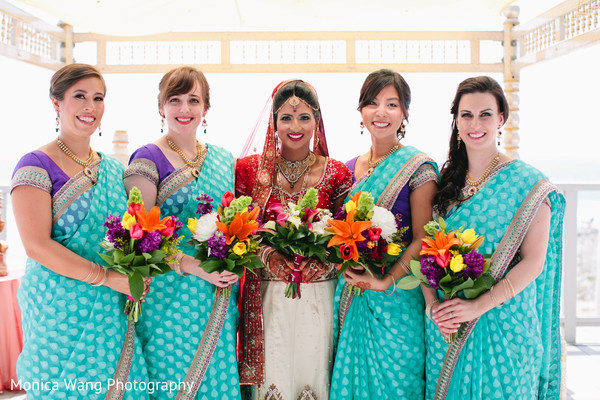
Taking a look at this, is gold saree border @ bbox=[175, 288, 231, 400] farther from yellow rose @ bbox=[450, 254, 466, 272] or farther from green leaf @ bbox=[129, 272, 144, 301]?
yellow rose @ bbox=[450, 254, 466, 272]

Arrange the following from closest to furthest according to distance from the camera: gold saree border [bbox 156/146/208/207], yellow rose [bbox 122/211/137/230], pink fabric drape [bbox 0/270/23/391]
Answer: yellow rose [bbox 122/211/137/230] → gold saree border [bbox 156/146/208/207] → pink fabric drape [bbox 0/270/23/391]

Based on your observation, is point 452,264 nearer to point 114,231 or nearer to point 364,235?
point 364,235

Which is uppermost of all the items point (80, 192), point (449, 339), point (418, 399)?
point (80, 192)

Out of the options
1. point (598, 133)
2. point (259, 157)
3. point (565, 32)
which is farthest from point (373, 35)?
point (598, 133)

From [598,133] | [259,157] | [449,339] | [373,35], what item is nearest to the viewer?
[449,339]

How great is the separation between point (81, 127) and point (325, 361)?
1.39 meters

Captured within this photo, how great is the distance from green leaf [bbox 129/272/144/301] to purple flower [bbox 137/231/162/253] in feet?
0.34

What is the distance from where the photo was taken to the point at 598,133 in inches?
1833

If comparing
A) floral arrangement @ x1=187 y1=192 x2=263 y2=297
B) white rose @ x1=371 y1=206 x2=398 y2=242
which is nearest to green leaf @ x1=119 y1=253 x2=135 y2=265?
floral arrangement @ x1=187 y1=192 x2=263 y2=297

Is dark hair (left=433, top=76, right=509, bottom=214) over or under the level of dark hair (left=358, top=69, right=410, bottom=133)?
under

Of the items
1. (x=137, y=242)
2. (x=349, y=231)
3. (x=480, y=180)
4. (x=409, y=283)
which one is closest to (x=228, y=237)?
(x=137, y=242)

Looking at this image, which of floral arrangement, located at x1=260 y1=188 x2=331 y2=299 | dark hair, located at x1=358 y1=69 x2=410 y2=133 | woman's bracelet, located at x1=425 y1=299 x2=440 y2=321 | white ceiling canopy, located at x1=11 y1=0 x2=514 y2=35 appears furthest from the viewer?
white ceiling canopy, located at x1=11 y1=0 x2=514 y2=35

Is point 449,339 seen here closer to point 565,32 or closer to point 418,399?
point 418,399

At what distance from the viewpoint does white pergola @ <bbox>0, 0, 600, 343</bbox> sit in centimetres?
616
